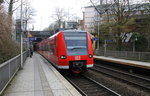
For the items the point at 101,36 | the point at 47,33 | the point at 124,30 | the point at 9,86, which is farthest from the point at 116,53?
the point at 47,33

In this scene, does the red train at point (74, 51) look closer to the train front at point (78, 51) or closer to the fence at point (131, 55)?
the train front at point (78, 51)

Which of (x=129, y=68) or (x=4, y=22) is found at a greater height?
(x=4, y=22)

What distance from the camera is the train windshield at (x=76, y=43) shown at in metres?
11.4

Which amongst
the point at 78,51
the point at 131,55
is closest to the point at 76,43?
the point at 78,51

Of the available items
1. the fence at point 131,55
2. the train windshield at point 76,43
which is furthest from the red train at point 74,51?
the fence at point 131,55

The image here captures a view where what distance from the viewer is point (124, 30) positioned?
91.5ft

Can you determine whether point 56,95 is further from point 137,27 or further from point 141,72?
point 137,27

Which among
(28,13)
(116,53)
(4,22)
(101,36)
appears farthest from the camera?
(28,13)

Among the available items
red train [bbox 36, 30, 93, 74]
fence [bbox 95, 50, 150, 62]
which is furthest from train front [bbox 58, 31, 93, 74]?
fence [bbox 95, 50, 150, 62]

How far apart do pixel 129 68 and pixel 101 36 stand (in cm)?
2125

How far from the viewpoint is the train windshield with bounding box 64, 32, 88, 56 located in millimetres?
11352

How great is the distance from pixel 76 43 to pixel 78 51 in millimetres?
568

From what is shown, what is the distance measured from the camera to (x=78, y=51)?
11.4m

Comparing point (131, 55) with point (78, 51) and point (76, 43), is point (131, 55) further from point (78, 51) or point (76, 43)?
point (78, 51)
